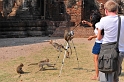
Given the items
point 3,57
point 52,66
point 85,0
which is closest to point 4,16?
point 85,0

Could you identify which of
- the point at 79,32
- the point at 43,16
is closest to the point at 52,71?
the point at 79,32

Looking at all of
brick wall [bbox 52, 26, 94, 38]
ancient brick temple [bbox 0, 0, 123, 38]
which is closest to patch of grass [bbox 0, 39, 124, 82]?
brick wall [bbox 52, 26, 94, 38]

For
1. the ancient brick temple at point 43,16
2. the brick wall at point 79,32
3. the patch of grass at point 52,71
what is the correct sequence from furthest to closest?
the ancient brick temple at point 43,16 → the brick wall at point 79,32 → the patch of grass at point 52,71

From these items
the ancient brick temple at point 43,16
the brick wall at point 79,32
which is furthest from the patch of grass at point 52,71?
the ancient brick temple at point 43,16

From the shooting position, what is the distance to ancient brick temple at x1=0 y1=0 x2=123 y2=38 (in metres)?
19.2

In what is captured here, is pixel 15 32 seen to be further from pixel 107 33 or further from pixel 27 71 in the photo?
pixel 107 33

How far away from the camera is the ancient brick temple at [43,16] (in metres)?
19.2

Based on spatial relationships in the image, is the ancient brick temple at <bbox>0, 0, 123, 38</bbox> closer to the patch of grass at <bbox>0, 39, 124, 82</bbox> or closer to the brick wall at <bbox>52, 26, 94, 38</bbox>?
the brick wall at <bbox>52, 26, 94, 38</bbox>

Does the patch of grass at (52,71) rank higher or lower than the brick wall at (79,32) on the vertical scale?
higher

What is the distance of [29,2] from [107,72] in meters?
17.5

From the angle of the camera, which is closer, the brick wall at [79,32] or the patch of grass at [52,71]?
the patch of grass at [52,71]

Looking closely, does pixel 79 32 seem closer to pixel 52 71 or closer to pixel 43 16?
pixel 43 16

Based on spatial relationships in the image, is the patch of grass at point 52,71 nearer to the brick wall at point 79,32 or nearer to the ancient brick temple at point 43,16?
the brick wall at point 79,32

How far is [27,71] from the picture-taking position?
776cm
